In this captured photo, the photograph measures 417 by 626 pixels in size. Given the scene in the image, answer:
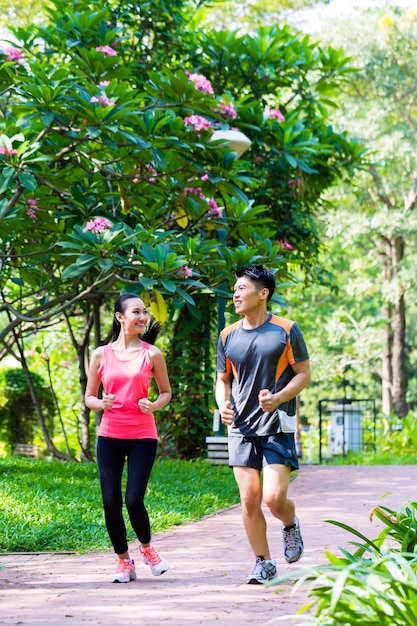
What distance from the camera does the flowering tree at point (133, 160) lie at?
819cm

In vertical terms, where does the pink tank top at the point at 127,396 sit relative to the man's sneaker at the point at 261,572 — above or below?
above

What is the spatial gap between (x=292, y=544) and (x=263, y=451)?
55 centimetres

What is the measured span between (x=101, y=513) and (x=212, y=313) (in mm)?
6562

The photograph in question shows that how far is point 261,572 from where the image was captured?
5.00 m

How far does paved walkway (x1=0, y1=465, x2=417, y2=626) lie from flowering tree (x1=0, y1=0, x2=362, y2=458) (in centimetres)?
226

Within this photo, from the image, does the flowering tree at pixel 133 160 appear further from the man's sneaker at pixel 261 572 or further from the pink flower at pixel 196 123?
the man's sneaker at pixel 261 572

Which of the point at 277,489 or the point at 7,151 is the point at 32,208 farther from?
the point at 277,489

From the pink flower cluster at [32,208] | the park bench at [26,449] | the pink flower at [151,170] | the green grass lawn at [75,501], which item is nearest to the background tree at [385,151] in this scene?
the park bench at [26,449]

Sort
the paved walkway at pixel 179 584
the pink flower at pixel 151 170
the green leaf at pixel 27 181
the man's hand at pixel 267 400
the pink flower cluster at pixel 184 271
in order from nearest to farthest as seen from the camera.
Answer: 1. the paved walkway at pixel 179 584
2. the man's hand at pixel 267 400
3. the green leaf at pixel 27 181
4. the pink flower cluster at pixel 184 271
5. the pink flower at pixel 151 170

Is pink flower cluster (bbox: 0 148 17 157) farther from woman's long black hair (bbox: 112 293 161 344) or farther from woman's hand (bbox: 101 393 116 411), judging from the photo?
woman's hand (bbox: 101 393 116 411)

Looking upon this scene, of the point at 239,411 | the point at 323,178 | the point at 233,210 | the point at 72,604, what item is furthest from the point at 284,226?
the point at 72,604

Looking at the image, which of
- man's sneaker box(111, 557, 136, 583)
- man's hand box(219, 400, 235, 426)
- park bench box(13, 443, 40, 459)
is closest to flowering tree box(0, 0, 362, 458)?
man's hand box(219, 400, 235, 426)

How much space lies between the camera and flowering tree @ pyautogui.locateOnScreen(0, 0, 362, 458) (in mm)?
8188

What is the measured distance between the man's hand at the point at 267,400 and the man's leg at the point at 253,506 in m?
0.40
